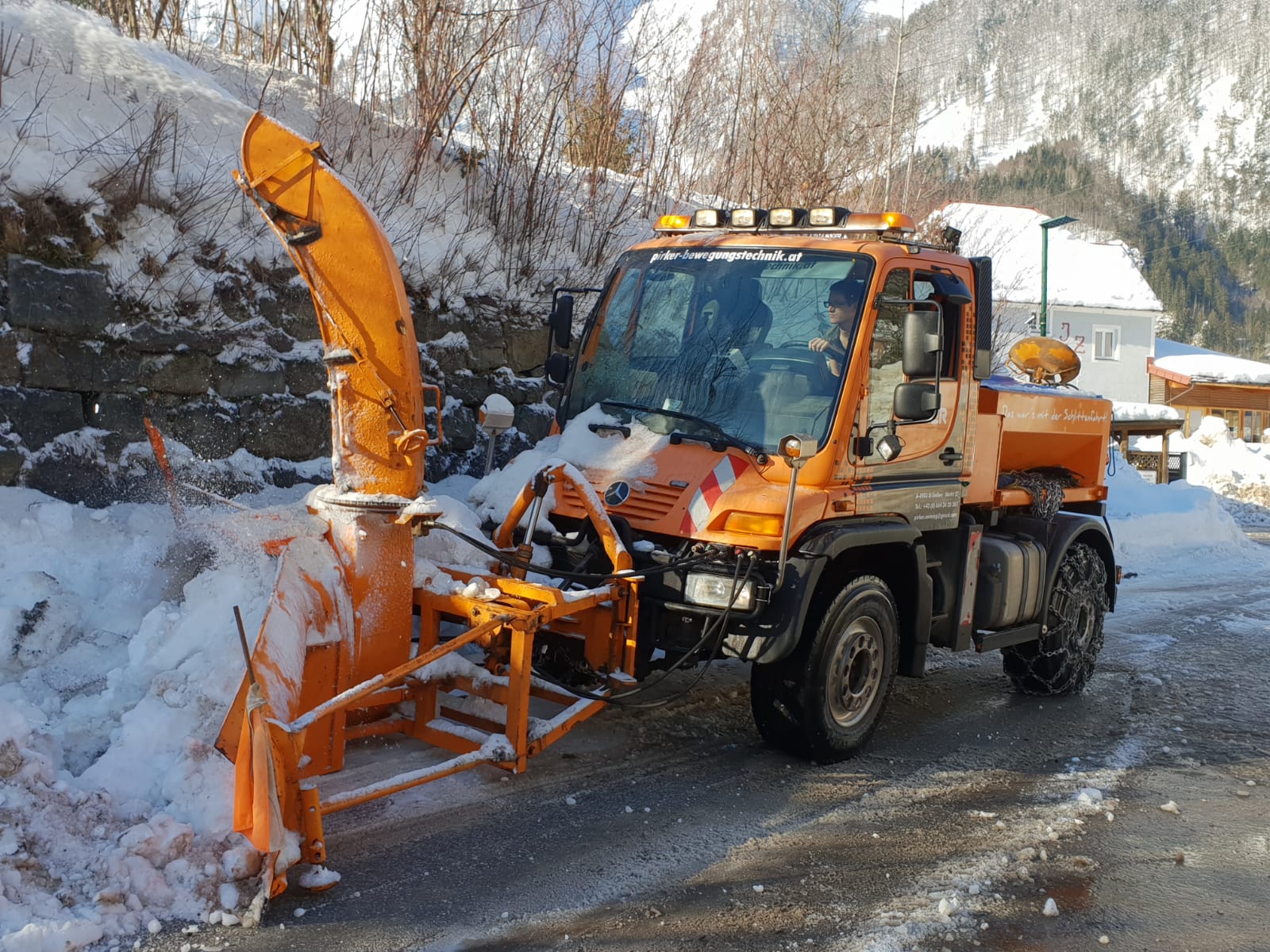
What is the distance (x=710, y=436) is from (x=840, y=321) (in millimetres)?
846

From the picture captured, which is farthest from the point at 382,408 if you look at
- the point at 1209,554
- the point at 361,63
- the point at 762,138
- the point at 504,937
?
the point at 1209,554

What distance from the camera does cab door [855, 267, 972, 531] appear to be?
5.46 m

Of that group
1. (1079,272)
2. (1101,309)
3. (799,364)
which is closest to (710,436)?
(799,364)

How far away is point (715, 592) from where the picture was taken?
5.05 m

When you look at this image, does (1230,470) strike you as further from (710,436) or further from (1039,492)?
(710,436)

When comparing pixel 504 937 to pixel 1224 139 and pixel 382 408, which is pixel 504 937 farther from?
pixel 1224 139

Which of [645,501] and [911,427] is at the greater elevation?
[911,427]

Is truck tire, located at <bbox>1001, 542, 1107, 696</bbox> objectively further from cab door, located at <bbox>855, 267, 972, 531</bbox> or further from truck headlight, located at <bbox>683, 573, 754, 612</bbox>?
truck headlight, located at <bbox>683, 573, 754, 612</bbox>

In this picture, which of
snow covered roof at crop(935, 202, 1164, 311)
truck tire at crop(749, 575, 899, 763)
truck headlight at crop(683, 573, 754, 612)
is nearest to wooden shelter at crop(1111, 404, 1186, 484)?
truck tire at crop(749, 575, 899, 763)

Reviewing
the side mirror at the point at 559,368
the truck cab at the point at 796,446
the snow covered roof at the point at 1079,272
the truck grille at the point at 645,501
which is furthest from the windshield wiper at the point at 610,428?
the snow covered roof at the point at 1079,272

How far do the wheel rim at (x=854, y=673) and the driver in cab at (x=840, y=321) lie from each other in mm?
1291

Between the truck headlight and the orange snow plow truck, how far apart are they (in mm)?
13

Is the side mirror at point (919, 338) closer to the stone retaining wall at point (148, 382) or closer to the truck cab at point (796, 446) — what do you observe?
the truck cab at point (796, 446)

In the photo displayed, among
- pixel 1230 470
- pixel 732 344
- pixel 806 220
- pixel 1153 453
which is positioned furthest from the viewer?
pixel 1153 453
